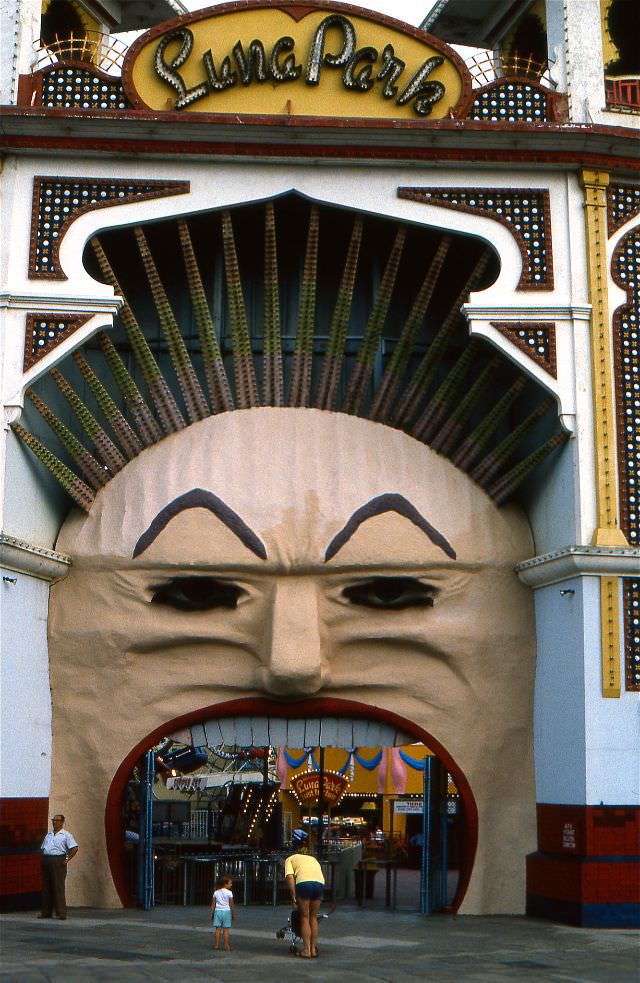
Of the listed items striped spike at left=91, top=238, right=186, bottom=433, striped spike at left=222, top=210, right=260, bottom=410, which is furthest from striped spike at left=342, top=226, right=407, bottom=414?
striped spike at left=91, top=238, right=186, bottom=433

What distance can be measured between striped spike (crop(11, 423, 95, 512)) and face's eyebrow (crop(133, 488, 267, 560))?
1.13 m

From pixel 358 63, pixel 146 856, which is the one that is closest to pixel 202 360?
pixel 358 63

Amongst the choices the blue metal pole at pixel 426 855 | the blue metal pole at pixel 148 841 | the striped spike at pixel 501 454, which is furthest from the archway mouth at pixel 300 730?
the striped spike at pixel 501 454

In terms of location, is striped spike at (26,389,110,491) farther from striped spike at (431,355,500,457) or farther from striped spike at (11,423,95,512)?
striped spike at (431,355,500,457)

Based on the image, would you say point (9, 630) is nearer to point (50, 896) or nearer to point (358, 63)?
point (50, 896)

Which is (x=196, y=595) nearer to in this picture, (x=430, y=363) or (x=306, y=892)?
(x=430, y=363)

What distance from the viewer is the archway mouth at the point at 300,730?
18219 millimetres

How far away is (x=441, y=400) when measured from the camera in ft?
62.0

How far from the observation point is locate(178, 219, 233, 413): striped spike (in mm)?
18578

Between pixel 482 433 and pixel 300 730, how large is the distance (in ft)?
16.2

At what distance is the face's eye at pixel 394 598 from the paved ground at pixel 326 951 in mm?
4265

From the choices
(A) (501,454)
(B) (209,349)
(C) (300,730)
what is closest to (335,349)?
(B) (209,349)

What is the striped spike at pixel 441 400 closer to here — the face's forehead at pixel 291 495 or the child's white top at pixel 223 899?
the face's forehead at pixel 291 495

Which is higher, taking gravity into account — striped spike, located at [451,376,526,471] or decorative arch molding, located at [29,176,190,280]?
decorative arch molding, located at [29,176,190,280]
